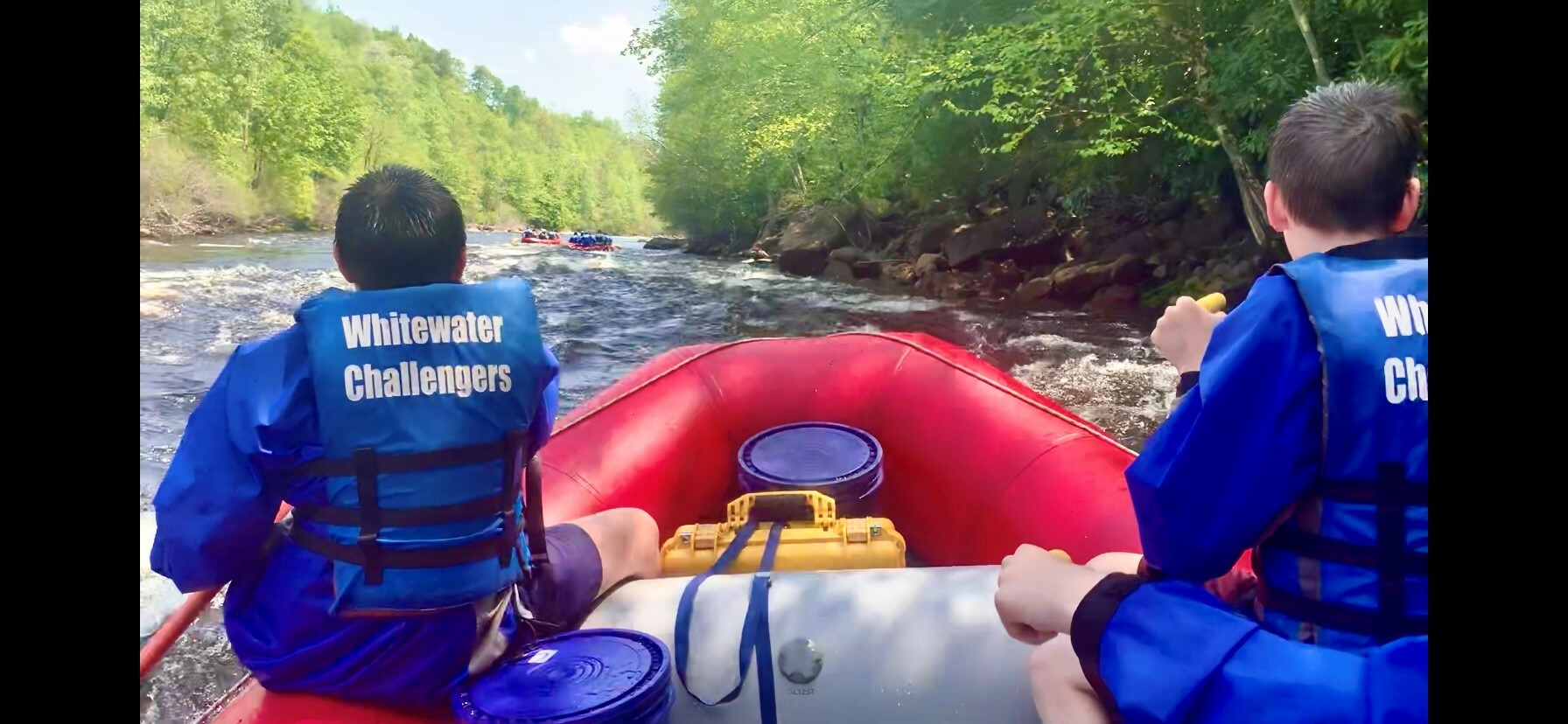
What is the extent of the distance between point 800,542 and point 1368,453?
105cm

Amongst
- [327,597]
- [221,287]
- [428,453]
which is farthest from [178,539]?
[221,287]

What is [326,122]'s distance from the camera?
9.84 meters

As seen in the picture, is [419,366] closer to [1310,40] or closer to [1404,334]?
[1404,334]

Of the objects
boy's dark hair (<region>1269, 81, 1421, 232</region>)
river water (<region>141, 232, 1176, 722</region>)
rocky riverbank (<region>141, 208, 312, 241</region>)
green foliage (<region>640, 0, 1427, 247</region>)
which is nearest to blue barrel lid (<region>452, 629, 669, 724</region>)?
boy's dark hair (<region>1269, 81, 1421, 232</region>)

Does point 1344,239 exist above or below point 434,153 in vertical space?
below

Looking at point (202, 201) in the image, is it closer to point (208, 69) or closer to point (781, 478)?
point (208, 69)

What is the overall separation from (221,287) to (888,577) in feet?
27.2

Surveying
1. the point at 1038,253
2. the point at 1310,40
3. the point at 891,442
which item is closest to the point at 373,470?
the point at 891,442

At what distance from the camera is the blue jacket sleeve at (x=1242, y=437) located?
74 cm

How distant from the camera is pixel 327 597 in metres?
1.06

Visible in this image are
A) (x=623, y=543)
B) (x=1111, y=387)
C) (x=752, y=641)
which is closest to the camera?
(x=752, y=641)

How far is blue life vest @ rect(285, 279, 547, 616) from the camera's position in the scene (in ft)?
3.40

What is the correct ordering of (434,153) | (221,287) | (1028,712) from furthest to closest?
(434,153) → (221,287) → (1028,712)

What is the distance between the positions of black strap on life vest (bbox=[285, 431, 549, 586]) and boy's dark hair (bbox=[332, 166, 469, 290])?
214 millimetres
